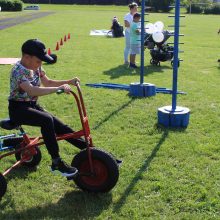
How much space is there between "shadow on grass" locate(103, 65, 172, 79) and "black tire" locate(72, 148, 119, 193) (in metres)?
6.61

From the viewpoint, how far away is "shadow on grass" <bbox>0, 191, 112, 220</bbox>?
392cm

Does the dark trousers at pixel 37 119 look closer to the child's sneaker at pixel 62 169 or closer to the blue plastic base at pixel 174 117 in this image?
the child's sneaker at pixel 62 169

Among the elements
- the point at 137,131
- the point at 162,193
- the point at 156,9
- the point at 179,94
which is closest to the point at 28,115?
the point at 162,193

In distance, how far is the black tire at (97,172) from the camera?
4.18 m

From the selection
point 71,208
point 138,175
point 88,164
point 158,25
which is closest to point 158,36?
point 158,25

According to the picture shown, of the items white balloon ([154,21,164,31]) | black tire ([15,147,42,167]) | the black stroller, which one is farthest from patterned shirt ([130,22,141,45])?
black tire ([15,147,42,167])

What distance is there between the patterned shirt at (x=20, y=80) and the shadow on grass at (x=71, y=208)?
1.14 m

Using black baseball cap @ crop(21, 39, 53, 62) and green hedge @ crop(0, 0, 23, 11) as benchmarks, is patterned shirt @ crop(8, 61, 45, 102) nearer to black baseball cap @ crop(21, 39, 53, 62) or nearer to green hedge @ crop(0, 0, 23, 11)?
black baseball cap @ crop(21, 39, 53, 62)

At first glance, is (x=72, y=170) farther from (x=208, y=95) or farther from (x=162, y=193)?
(x=208, y=95)

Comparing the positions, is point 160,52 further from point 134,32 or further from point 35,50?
point 35,50

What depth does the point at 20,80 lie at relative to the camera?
13.4ft

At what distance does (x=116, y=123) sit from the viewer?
6.72 meters

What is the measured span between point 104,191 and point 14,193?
39.2 inches

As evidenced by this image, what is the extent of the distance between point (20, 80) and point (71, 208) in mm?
1418
